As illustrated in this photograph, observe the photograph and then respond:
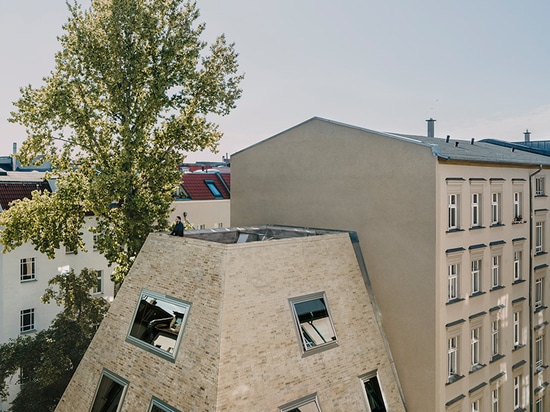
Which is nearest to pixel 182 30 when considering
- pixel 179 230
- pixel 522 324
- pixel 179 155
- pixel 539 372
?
pixel 179 155

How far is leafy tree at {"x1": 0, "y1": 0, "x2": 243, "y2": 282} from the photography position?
1958cm

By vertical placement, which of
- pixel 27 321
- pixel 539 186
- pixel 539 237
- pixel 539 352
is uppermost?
pixel 539 186

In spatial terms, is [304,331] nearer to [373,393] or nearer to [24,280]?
[373,393]

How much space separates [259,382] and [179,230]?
647 cm

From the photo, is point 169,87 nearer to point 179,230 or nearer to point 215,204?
point 179,230

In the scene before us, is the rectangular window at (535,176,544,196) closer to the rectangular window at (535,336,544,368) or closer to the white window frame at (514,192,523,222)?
the white window frame at (514,192,523,222)

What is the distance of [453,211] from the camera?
54.8 ft

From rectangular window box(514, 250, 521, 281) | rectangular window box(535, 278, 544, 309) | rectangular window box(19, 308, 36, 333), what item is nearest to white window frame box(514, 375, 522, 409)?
rectangular window box(535, 278, 544, 309)

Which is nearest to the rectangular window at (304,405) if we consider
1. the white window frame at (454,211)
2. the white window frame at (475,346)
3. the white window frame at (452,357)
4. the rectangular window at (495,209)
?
the white window frame at (452,357)

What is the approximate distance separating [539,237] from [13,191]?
31027 millimetres

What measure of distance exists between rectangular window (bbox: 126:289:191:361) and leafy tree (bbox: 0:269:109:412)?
7.78 metres

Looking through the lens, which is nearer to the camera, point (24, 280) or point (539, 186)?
point (539, 186)

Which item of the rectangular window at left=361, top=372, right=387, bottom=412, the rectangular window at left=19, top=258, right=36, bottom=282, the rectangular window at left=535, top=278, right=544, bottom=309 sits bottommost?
the rectangular window at left=361, top=372, right=387, bottom=412

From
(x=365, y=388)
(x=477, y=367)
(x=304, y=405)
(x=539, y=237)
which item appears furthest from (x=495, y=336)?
(x=304, y=405)
